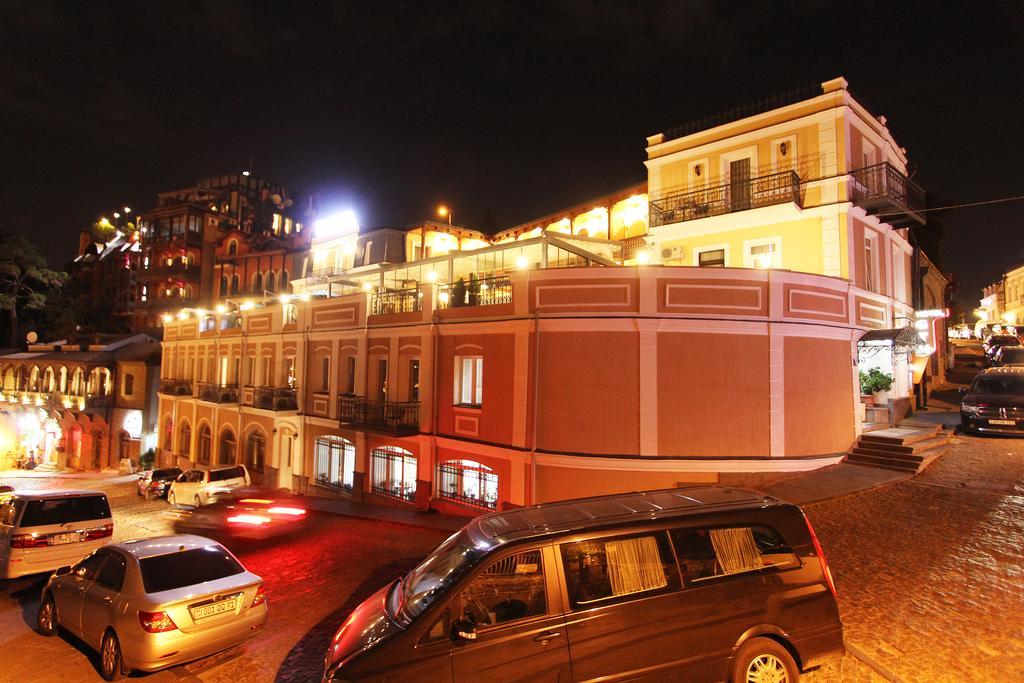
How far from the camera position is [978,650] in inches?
215

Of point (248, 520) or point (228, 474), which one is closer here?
point (248, 520)

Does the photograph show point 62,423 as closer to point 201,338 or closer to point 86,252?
point 201,338

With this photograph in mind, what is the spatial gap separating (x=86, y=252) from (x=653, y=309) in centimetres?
8990

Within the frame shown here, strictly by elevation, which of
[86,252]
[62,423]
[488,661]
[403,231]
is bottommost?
[62,423]

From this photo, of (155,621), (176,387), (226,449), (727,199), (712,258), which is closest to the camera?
(155,621)

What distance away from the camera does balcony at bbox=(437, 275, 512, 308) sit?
1466 cm

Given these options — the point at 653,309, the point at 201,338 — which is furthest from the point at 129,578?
the point at 201,338

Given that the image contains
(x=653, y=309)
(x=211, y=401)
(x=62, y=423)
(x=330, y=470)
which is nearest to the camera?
(x=653, y=309)

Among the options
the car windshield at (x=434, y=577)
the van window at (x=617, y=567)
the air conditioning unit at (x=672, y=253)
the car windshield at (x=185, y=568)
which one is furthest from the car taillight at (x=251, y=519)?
the air conditioning unit at (x=672, y=253)

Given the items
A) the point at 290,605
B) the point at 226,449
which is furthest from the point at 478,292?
the point at 226,449

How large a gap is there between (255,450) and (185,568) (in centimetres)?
1868

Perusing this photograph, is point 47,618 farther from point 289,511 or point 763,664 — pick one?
point 763,664

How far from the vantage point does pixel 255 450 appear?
23.8 metres

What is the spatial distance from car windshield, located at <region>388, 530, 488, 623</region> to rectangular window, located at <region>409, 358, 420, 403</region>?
36.8 ft
